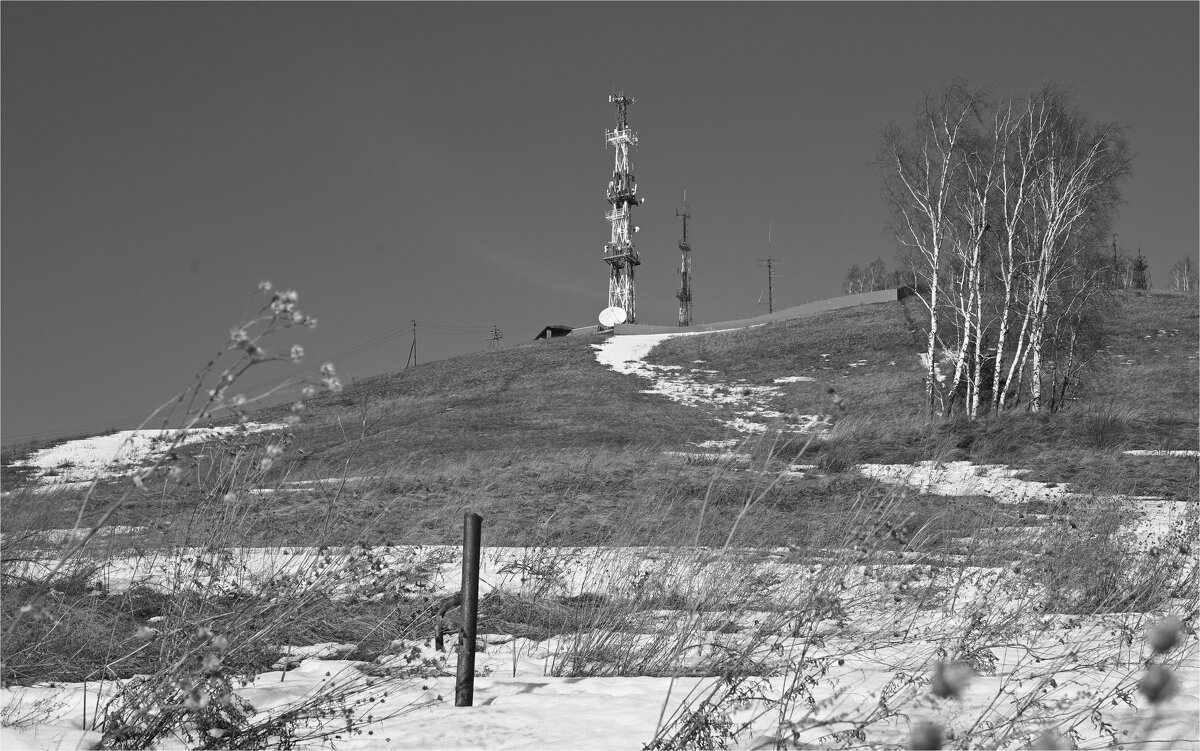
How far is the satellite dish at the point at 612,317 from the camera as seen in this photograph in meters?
55.7

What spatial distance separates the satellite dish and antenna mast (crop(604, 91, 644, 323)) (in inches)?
51.4

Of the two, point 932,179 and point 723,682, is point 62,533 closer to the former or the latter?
point 723,682

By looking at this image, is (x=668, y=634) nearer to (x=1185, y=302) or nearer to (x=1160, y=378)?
(x=1160, y=378)

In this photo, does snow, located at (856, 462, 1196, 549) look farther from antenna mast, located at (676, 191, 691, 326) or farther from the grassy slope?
antenna mast, located at (676, 191, 691, 326)

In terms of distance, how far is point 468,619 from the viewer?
10.5ft

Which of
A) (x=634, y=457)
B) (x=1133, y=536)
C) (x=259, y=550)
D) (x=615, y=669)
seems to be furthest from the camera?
(x=634, y=457)

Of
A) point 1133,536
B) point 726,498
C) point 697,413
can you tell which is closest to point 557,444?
point 697,413

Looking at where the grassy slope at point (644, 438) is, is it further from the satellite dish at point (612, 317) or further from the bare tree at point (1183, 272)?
the bare tree at point (1183, 272)

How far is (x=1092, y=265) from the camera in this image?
66.8 feet

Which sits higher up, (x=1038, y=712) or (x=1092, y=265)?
(x=1092, y=265)

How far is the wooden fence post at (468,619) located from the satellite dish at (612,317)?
171ft

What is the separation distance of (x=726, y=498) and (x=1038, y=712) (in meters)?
7.70

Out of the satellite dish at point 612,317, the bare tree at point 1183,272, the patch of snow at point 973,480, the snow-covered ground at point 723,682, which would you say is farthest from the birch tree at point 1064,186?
the bare tree at point 1183,272

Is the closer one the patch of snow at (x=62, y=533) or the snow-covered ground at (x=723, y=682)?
the snow-covered ground at (x=723, y=682)
